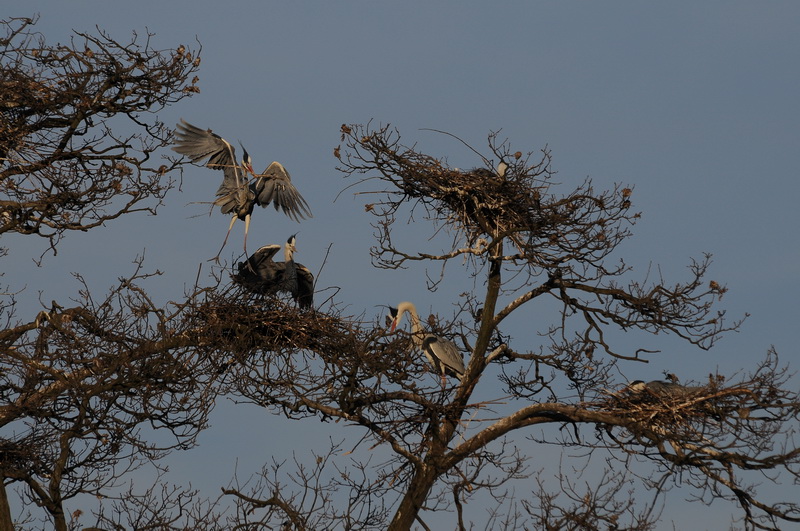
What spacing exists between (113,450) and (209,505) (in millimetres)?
1134

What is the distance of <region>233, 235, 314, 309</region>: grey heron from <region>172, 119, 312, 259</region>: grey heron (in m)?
0.64

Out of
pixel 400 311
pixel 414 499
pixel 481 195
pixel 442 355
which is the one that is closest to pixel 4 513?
pixel 414 499

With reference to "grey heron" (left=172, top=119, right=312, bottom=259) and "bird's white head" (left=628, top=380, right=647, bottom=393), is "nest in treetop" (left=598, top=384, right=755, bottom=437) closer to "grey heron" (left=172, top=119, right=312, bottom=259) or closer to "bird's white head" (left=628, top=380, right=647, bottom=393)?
"bird's white head" (left=628, top=380, right=647, bottom=393)

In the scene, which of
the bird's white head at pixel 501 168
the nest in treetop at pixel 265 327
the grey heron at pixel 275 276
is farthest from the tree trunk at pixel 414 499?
the bird's white head at pixel 501 168

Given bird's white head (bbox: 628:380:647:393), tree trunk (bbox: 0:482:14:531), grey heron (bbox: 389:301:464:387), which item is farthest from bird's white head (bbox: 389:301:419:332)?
tree trunk (bbox: 0:482:14:531)

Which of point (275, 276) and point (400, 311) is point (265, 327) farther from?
point (400, 311)

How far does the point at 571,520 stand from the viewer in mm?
10203

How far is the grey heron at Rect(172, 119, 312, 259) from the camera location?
1320 centimetres

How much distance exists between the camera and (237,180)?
1342 centimetres

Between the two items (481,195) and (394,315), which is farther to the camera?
(394,315)

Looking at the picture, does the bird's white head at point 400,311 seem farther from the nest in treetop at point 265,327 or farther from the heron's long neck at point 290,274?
the nest in treetop at point 265,327

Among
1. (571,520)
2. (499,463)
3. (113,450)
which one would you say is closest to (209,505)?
(113,450)

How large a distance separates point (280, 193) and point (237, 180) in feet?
1.88

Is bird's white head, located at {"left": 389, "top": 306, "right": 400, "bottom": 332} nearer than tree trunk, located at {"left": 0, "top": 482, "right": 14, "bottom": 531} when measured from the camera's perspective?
No
